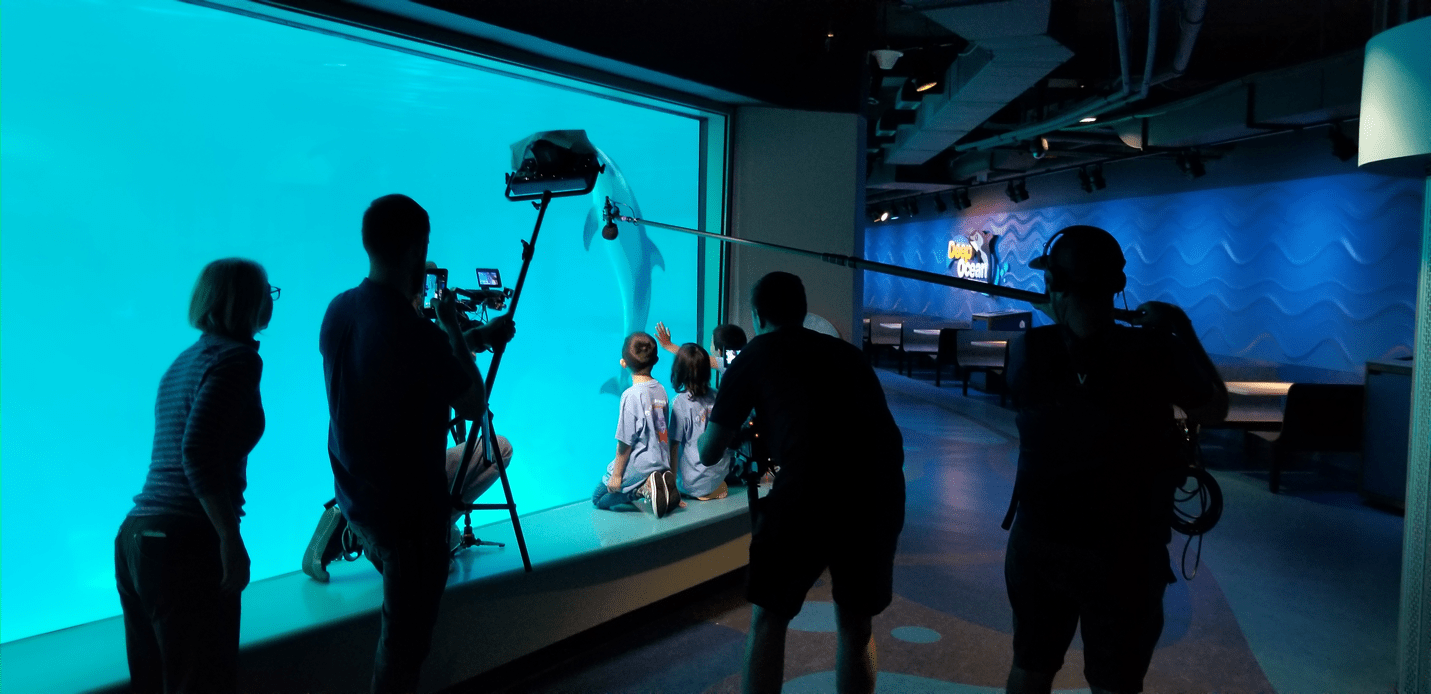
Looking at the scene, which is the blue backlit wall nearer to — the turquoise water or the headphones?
the headphones

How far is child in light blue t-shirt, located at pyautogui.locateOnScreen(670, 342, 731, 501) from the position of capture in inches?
143

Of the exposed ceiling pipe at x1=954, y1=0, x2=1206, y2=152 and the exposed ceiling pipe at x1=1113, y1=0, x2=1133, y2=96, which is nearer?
the exposed ceiling pipe at x1=1113, y1=0, x2=1133, y2=96

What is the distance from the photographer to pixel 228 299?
1751 millimetres

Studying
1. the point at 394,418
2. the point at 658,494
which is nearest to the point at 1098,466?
the point at 394,418

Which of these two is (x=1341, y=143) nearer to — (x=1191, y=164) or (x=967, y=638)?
(x=1191, y=164)

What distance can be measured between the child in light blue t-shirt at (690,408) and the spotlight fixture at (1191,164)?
25.5 feet

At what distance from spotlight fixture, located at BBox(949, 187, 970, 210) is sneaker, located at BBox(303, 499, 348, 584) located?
13.7 metres

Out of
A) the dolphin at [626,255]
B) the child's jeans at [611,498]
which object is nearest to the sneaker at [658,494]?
the child's jeans at [611,498]

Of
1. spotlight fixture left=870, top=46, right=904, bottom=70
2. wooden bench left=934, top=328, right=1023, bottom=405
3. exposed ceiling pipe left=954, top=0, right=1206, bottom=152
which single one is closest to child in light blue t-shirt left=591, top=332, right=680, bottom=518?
exposed ceiling pipe left=954, top=0, right=1206, bottom=152

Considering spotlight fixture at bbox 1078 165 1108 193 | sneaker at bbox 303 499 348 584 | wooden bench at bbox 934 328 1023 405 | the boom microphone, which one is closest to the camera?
sneaker at bbox 303 499 348 584

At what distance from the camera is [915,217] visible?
16812 millimetres

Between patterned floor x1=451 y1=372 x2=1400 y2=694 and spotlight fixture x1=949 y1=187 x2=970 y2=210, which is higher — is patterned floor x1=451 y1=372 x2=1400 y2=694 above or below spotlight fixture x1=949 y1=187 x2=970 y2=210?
below

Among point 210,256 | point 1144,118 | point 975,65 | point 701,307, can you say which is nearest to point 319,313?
point 210,256

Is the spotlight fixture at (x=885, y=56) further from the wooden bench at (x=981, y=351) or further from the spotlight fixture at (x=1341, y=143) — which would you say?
the wooden bench at (x=981, y=351)
